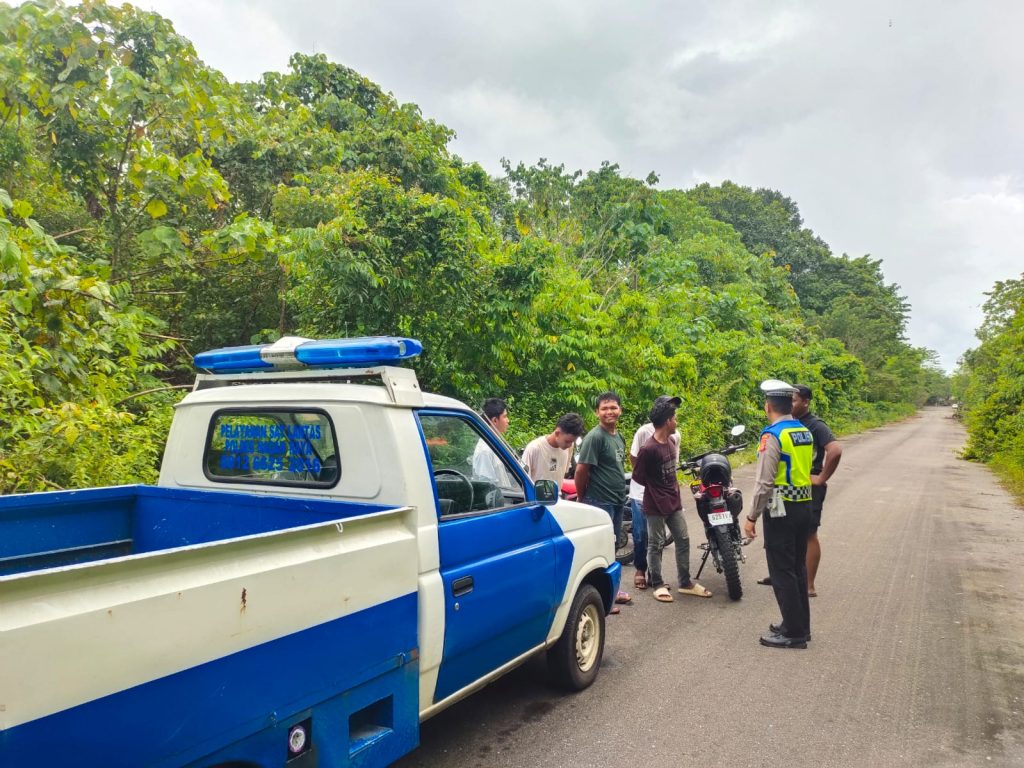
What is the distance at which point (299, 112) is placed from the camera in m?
12.6

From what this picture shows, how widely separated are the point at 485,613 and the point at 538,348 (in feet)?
26.5

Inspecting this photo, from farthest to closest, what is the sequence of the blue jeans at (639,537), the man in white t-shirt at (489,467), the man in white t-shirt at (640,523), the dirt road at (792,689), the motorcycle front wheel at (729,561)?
1. the blue jeans at (639,537)
2. the man in white t-shirt at (640,523)
3. the motorcycle front wheel at (729,561)
4. the man in white t-shirt at (489,467)
5. the dirt road at (792,689)

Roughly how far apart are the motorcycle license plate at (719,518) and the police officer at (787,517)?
3.31 ft

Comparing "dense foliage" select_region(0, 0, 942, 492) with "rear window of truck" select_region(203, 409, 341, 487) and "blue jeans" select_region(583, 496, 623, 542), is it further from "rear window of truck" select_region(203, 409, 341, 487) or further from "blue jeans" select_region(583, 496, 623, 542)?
"blue jeans" select_region(583, 496, 623, 542)

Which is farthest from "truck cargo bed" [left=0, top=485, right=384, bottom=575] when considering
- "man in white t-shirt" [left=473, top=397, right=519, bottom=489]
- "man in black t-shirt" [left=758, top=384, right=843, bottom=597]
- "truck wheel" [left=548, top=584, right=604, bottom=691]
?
"man in black t-shirt" [left=758, top=384, right=843, bottom=597]

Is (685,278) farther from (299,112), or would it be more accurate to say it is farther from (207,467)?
(207,467)

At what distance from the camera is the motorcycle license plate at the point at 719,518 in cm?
593

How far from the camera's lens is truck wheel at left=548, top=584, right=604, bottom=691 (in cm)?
394

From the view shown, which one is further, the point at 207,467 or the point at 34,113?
the point at 34,113

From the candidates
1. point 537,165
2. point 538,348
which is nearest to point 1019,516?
point 538,348

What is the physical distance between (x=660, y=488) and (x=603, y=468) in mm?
509

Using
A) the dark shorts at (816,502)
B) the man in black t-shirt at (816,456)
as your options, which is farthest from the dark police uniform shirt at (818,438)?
the dark shorts at (816,502)

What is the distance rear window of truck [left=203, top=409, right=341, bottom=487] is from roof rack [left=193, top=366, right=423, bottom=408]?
18cm

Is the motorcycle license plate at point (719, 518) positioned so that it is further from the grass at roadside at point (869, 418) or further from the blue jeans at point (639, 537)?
the grass at roadside at point (869, 418)
